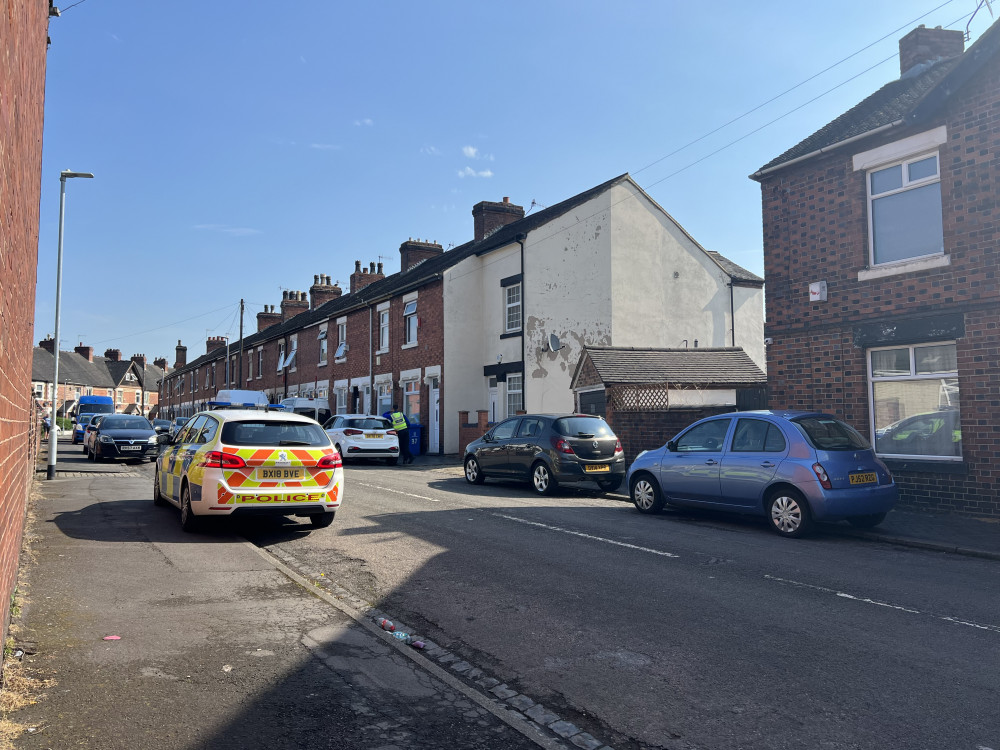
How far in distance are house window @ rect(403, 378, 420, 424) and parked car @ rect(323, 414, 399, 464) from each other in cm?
A: 532

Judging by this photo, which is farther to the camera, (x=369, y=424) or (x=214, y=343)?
(x=214, y=343)

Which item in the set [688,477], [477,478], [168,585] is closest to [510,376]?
[477,478]

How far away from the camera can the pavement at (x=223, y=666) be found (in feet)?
12.1

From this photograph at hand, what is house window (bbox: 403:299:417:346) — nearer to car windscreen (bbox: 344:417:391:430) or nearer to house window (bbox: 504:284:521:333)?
house window (bbox: 504:284:521:333)

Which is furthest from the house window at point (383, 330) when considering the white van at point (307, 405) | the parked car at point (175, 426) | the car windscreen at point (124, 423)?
the car windscreen at point (124, 423)

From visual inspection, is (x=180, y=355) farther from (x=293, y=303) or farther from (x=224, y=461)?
(x=224, y=461)

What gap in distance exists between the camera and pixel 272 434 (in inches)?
377

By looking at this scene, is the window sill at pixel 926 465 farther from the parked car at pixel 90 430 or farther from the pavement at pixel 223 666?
the parked car at pixel 90 430

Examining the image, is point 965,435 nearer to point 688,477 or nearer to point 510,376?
point 688,477

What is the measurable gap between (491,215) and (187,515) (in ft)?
78.4

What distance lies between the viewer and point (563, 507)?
1258 centimetres

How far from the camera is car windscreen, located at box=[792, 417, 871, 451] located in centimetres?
969

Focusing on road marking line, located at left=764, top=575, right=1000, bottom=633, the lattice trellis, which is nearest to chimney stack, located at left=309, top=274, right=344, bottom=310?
the lattice trellis

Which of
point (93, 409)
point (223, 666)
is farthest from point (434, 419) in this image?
point (93, 409)
